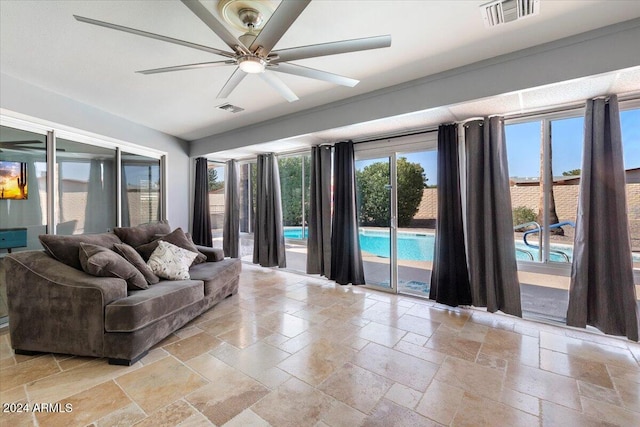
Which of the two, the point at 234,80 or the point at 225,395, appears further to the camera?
the point at 234,80

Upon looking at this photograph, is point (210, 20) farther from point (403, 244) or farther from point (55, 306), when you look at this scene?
point (403, 244)

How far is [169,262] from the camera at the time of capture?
315cm

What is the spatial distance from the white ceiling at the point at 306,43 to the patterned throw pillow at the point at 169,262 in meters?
1.84

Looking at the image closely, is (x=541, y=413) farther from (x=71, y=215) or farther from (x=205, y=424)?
(x=71, y=215)

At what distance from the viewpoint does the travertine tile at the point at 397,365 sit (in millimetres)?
2037

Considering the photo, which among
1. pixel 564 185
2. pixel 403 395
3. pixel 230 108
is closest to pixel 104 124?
pixel 230 108

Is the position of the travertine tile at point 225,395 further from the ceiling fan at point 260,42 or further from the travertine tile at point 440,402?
the ceiling fan at point 260,42

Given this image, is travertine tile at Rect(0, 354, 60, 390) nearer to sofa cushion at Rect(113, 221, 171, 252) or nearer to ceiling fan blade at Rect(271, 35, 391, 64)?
sofa cushion at Rect(113, 221, 171, 252)

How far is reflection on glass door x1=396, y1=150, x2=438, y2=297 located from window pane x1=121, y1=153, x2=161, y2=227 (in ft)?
14.0

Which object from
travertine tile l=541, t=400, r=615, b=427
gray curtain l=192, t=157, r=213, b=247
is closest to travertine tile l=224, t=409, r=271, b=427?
travertine tile l=541, t=400, r=615, b=427

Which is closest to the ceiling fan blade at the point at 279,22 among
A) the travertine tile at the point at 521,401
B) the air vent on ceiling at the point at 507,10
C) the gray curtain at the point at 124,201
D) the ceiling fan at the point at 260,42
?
the ceiling fan at the point at 260,42

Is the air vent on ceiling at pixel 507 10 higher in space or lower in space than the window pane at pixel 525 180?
higher

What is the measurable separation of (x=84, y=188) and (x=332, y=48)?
4.14 m

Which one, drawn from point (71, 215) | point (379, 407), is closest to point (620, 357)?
point (379, 407)
